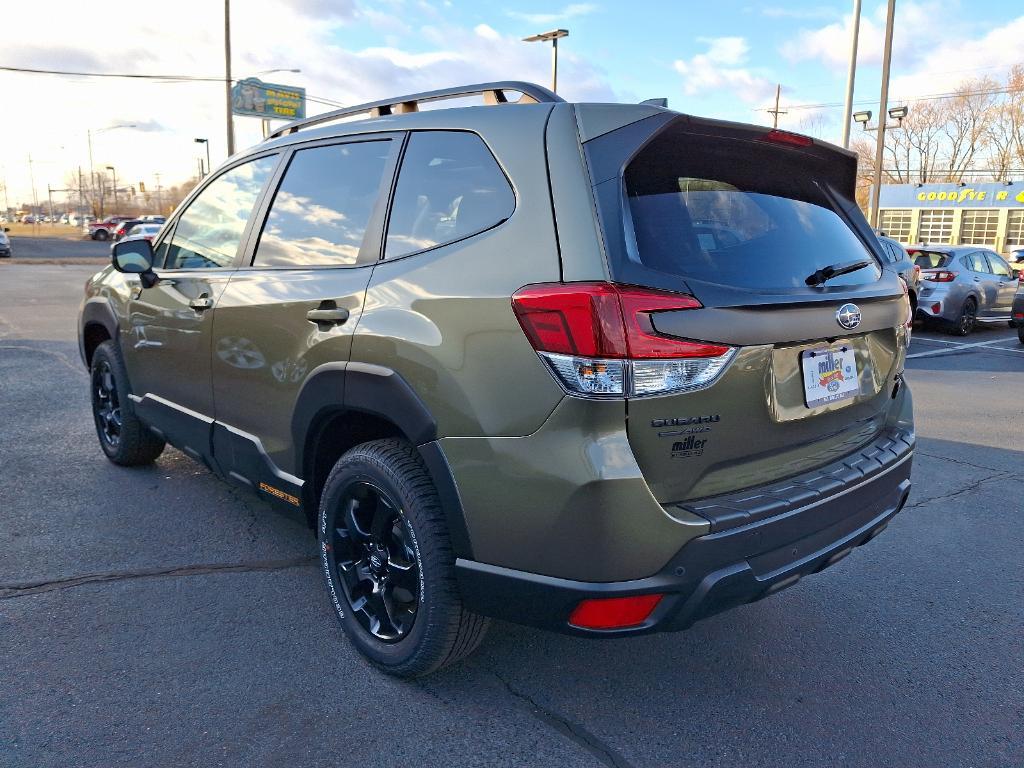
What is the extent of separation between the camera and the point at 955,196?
31656 mm

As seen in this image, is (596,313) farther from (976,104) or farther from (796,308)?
(976,104)

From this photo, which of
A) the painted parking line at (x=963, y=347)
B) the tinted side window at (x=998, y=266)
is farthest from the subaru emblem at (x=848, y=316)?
the tinted side window at (x=998, y=266)

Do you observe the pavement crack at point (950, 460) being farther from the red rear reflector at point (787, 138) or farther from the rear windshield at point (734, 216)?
the red rear reflector at point (787, 138)

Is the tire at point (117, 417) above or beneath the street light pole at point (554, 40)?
beneath

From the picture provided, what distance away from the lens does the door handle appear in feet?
8.66

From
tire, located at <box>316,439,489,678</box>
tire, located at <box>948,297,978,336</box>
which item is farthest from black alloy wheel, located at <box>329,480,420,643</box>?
tire, located at <box>948,297,978,336</box>

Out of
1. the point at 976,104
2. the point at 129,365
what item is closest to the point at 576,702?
the point at 129,365

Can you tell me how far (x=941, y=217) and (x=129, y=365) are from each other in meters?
34.7

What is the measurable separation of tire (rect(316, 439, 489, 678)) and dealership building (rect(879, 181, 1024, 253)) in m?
31.3

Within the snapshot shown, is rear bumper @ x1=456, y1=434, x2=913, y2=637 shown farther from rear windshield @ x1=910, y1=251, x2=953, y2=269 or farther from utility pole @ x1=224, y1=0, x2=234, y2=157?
utility pole @ x1=224, y1=0, x2=234, y2=157

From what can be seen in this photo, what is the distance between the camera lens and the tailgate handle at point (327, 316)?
2.64 meters

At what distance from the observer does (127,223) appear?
45469 mm

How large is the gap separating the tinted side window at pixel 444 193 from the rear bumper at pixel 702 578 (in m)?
1.01

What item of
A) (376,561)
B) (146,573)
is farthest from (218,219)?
(376,561)
